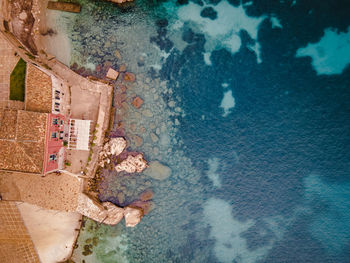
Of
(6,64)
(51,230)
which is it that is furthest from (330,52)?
(51,230)

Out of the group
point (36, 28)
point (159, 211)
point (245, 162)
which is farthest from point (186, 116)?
point (36, 28)

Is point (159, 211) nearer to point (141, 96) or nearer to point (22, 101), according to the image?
point (141, 96)

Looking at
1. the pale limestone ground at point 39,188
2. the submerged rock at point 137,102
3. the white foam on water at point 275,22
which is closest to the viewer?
the pale limestone ground at point 39,188

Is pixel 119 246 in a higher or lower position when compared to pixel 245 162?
lower

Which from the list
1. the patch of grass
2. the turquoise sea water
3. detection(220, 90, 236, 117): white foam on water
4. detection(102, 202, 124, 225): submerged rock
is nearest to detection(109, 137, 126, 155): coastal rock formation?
the turquoise sea water

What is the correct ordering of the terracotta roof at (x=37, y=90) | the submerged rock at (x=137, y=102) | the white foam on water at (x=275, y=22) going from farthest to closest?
the submerged rock at (x=137, y=102) → the white foam on water at (x=275, y=22) → the terracotta roof at (x=37, y=90)

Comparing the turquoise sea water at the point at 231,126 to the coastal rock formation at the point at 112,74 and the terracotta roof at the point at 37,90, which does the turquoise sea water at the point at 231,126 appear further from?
the terracotta roof at the point at 37,90

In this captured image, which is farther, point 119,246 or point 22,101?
point 119,246

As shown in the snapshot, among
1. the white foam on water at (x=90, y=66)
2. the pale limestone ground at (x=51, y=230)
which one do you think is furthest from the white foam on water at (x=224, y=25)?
the pale limestone ground at (x=51, y=230)
